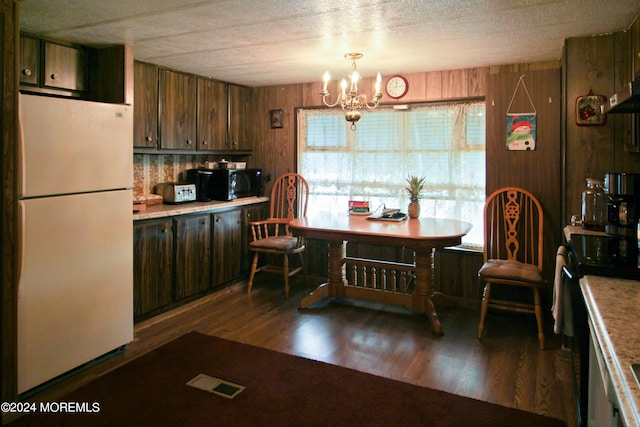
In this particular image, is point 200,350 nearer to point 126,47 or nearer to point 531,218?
point 126,47

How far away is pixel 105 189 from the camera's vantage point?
286cm

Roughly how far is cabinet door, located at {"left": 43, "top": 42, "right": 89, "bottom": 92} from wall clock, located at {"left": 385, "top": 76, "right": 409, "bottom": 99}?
2597 mm

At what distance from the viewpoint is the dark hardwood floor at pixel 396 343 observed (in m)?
2.60

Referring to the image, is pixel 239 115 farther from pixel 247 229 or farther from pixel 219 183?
pixel 247 229

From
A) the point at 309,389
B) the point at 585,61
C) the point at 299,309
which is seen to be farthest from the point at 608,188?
Answer: the point at 299,309

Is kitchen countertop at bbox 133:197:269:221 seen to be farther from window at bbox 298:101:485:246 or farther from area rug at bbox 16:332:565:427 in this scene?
area rug at bbox 16:332:565:427

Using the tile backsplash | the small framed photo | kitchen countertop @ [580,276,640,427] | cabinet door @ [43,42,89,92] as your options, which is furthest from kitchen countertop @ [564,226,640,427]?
the small framed photo

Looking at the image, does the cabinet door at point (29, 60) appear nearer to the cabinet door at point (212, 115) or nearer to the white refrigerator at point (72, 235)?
the white refrigerator at point (72, 235)

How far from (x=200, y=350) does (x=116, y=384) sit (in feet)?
1.96

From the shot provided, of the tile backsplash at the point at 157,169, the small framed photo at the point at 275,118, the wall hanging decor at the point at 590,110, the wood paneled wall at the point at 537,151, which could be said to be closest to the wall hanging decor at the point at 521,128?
the wood paneled wall at the point at 537,151

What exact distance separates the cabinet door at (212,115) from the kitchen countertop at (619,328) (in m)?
3.55

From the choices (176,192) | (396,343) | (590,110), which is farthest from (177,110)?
(590,110)

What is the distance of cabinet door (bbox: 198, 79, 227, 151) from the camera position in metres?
4.36

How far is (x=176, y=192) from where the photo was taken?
158 inches
